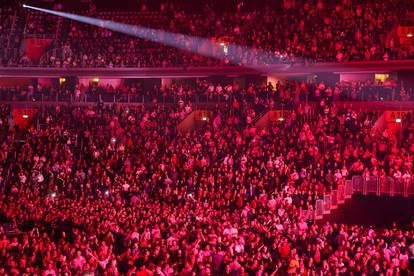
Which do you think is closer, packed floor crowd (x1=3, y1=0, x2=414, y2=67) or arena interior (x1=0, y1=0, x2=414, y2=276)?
arena interior (x1=0, y1=0, x2=414, y2=276)

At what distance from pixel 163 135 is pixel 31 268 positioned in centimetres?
1420

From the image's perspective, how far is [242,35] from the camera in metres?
36.5

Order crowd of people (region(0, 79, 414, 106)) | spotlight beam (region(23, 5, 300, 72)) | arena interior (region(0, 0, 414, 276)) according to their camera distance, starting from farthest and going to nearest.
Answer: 1. spotlight beam (region(23, 5, 300, 72))
2. crowd of people (region(0, 79, 414, 106))
3. arena interior (region(0, 0, 414, 276))

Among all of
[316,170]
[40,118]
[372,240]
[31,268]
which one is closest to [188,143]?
[316,170]

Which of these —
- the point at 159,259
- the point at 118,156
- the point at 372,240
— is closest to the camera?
the point at 159,259

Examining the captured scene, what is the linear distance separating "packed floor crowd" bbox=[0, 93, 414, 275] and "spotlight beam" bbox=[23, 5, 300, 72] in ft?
11.1

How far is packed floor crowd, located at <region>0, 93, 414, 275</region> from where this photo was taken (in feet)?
64.0

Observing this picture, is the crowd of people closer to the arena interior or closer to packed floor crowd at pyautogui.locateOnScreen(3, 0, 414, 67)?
the arena interior

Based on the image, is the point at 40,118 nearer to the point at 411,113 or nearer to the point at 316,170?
the point at 316,170

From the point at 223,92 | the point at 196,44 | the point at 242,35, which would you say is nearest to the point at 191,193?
the point at 223,92

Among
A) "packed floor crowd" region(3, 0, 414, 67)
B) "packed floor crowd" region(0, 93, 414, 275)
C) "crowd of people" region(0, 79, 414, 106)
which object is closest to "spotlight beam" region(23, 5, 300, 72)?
"packed floor crowd" region(3, 0, 414, 67)

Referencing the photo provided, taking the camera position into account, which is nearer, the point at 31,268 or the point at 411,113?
the point at 31,268

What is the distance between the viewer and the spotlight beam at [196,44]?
34.9 metres

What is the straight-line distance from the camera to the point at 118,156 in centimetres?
2988
